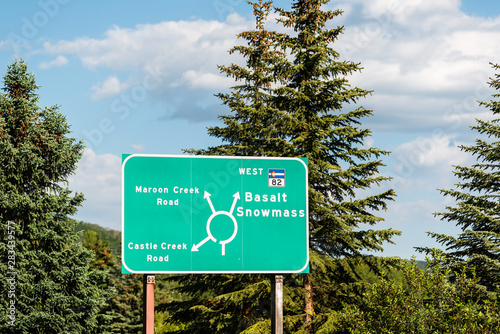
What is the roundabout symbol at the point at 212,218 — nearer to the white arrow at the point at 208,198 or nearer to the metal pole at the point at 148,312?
the white arrow at the point at 208,198

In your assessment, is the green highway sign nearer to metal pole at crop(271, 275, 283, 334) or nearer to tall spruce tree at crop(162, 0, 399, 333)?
metal pole at crop(271, 275, 283, 334)

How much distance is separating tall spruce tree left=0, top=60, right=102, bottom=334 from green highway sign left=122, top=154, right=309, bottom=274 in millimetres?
21781

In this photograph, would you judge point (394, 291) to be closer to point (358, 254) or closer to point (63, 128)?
point (358, 254)

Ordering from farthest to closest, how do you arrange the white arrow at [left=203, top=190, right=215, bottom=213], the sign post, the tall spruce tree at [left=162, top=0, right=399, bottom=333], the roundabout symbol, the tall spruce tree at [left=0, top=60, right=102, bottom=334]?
the tall spruce tree at [left=0, top=60, right=102, bottom=334]
the tall spruce tree at [left=162, top=0, right=399, bottom=333]
the white arrow at [left=203, top=190, right=215, bottom=213]
the roundabout symbol
the sign post

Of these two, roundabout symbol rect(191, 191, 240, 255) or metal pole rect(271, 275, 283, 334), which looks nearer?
roundabout symbol rect(191, 191, 240, 255)

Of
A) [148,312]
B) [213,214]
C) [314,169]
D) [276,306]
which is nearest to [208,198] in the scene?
[213,214]

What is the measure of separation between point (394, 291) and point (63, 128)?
79.0 ft

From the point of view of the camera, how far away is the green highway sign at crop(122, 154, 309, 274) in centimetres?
1266

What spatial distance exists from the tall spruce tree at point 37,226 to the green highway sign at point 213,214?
21.8m

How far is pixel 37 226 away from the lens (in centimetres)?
3350

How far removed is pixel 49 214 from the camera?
110 ft

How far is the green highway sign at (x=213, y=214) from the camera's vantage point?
41.5 feet

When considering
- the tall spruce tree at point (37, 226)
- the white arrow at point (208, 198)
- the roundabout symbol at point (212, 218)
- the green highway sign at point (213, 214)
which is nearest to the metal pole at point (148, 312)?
the green highway sign at point (213, 214)

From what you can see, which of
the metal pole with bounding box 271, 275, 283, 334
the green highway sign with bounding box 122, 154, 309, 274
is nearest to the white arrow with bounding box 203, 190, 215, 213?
the green highway sign with bounding box 122, 154, 309, 274
